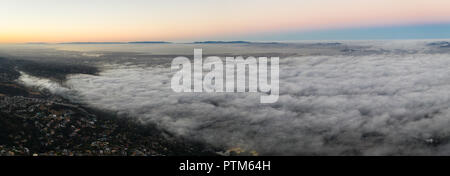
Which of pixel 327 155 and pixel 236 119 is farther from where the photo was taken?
pixel 236 119

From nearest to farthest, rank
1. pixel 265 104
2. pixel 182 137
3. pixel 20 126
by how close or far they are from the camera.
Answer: pixel 20 126
pixel 182 137
pixel 265 104

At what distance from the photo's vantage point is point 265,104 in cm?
2691

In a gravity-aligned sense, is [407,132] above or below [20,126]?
below

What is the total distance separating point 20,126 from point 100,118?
5.58 meters

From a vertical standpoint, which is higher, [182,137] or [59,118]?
[59,118]

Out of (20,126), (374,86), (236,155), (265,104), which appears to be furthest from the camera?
(374,86)

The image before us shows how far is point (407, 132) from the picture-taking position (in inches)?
735

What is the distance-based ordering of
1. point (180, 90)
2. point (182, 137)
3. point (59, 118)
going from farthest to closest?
point (180, 90) < point (59, 118) < point (182, 137)

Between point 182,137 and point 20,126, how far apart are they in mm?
10010

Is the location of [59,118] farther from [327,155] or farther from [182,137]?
[327,155]

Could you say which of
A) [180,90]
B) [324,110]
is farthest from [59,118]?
[324,110]

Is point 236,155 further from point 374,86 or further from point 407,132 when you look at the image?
point 374,86

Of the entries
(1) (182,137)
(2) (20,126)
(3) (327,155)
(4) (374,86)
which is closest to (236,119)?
(1) (182,137)

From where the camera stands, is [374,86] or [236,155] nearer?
[236,155]
